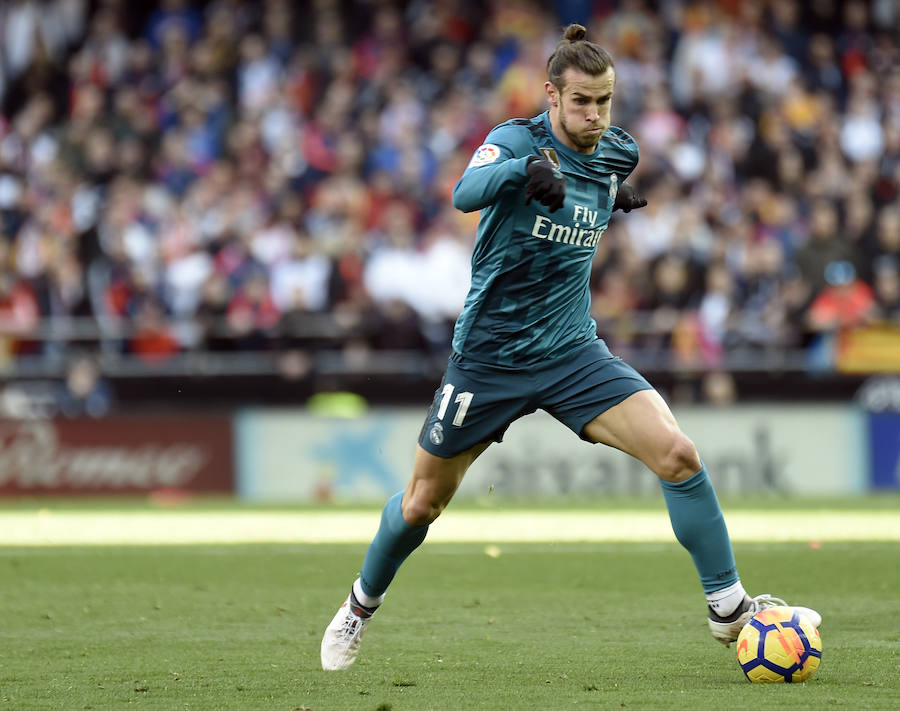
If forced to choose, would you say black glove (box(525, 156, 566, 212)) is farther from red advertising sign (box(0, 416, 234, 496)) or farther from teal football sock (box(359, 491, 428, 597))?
red advertising sign (box(0, 416, 234, 496))

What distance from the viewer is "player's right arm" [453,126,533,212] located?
18.7 ft

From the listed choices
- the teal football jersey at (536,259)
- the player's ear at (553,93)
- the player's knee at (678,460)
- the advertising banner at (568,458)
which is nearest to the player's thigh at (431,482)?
the teal football jersey at (536,259)

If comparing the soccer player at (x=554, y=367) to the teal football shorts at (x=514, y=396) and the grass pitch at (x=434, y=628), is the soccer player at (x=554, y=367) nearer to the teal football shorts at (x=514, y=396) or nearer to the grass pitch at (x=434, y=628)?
the teal football shorts at (x=514, y=396)

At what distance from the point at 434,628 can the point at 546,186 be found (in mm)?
2597

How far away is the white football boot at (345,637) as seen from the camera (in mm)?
6238

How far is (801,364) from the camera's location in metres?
16.0

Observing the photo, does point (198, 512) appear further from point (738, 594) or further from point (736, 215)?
point (738, 594)

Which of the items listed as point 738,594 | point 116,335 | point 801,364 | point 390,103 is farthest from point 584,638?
point 390,103

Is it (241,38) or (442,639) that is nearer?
(442,639)

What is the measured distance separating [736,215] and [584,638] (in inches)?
453

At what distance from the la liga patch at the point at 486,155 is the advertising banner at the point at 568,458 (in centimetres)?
961

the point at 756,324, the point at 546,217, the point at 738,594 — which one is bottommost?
the point at 756,324

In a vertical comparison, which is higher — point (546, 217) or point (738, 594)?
point (546, 217)

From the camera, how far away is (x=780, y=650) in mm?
5676
